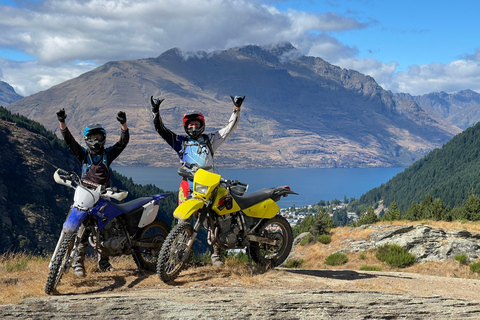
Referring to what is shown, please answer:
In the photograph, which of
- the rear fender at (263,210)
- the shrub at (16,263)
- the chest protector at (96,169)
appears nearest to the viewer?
the chest protector at (96,169)

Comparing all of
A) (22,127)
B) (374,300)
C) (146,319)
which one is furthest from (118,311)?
(22,127)

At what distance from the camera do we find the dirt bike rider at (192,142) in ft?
26.5

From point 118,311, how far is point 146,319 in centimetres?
40

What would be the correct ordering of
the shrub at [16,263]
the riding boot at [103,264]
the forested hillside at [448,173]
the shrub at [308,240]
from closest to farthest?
the riding boot at [103,264] < the shrub at [16,263] < the shrub at [308,240] < the forested hillside at [448,173]

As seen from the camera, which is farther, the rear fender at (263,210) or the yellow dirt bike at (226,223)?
the rear fender at (263,210)

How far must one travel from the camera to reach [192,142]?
842 cm

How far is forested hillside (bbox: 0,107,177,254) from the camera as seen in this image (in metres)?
100

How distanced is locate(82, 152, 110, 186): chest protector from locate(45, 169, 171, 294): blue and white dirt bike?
1.48 feet

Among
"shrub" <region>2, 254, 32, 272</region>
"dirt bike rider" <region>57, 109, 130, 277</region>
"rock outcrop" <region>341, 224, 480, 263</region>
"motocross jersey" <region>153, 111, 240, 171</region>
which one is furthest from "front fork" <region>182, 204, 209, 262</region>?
"rock outcrop" <region>341, 224, 480, 263</region>

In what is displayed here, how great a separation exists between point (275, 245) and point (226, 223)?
1.36m

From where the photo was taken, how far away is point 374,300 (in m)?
6.09

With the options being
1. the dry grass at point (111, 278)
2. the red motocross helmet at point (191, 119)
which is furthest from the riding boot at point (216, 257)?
the red motocross helmet at point (191, 119)

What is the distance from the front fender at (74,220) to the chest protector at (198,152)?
2.26m

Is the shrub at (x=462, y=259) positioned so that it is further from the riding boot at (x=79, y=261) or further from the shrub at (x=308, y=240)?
the riding boot at (x=79, y=261)
